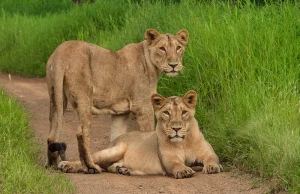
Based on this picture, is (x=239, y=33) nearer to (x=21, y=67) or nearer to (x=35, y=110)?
(x=35, y=110)

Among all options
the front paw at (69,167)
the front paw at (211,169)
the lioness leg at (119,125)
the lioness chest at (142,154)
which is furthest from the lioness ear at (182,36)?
the front paw at (69,167)

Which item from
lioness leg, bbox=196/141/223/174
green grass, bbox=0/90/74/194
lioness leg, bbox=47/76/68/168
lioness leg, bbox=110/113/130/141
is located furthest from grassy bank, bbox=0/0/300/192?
green grass, bbox=0/90/74/194

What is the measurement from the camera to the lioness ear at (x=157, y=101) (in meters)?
6.45

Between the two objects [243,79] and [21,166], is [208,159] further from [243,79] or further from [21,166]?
[21,166]

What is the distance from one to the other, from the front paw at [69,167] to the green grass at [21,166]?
15 centimetres

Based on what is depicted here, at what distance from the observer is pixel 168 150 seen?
636 cm

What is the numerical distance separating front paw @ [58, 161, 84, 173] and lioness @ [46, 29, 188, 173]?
0.31 ft

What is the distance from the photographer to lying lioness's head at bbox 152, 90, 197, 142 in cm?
630

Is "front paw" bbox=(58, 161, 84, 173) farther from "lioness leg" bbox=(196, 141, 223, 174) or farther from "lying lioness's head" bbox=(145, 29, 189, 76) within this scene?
"lying lioness's head" bbox=(145, 29, 189, 76)

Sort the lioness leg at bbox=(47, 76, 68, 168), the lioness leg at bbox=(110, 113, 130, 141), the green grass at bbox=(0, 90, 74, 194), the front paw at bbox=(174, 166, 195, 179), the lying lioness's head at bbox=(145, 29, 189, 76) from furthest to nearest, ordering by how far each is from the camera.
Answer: the lioness leg at bbox=(110, 113, 130, 141) → the lying lioness's head at bbox=(145, 29, 189, 76) → the lioness leg at bbox=(47, 76, 68, 168) → the front paw at bbox=(174, 166, 195, 179) → the green grass at bbox=(0, 90, 74, 194)

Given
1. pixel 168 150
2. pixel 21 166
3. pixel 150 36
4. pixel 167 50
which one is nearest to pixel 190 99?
pixel 168 150

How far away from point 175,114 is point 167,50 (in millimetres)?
884

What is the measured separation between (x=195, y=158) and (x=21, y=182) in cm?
147

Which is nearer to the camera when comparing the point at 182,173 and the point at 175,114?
the point at 182,173
